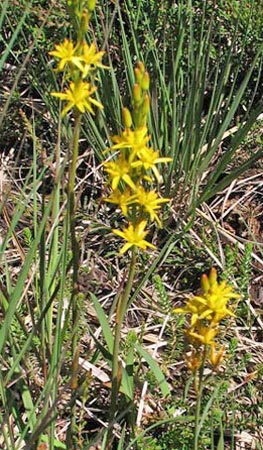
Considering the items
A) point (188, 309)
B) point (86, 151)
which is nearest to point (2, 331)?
point (188, 309)

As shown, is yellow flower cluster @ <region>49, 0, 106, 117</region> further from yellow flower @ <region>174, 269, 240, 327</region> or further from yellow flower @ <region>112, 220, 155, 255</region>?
yellow flower @ <region>174, 269, 240, 327</region>

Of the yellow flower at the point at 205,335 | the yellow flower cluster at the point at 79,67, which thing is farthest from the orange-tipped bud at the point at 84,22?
the yellow flower at the point at 205,335

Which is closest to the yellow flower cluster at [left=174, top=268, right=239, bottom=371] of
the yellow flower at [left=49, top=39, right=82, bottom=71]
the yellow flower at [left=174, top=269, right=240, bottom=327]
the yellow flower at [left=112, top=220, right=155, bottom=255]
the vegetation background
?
the yellow flower at [left=174, top=269, right=240, bottom=327]

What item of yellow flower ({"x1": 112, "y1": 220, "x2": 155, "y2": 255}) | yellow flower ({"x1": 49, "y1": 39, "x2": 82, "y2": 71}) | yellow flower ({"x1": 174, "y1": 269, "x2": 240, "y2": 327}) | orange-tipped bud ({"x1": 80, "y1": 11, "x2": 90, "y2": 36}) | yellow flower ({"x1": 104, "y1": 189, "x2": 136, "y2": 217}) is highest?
orange-tipped bud ({"x1": 80, "y1": 11, "x2": 90, "y2": 36})

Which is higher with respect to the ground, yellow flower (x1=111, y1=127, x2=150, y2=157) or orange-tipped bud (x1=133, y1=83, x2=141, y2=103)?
orange-tipped bud (x1=133, y1=83, x2=141, y2=103)

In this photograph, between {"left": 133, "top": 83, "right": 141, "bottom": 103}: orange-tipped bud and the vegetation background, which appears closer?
{"left": 133, "top": 83, "right": 141, "bottom": 103}: orange-tipped bud

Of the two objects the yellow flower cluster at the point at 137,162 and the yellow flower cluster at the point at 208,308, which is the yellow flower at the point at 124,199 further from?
the yellow flower cluster at the point at 208,308

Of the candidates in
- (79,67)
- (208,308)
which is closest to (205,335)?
(208,308)

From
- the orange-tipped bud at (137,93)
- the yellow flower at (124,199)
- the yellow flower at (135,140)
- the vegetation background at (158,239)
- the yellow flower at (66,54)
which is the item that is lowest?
the vegetation background at (158,239)

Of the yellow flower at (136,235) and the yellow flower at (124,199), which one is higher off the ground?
the yellow flower at (124,199)
